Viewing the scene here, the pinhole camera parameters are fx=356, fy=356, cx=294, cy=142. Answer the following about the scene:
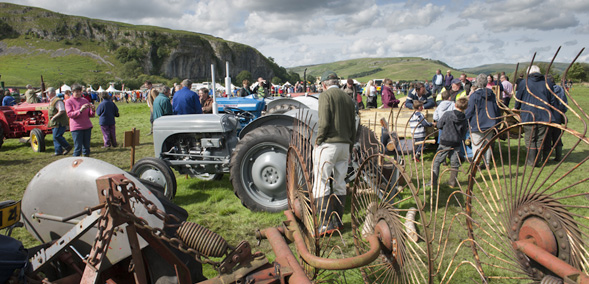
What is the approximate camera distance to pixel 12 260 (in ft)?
6.79

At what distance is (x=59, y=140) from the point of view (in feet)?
30.6

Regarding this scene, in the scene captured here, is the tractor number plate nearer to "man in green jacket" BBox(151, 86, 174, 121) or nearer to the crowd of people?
the crowd of people

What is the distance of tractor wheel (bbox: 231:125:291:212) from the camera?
16.0ft

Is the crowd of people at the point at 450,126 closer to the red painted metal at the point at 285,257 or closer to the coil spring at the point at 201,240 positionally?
the red painted metal at the point at 285,257

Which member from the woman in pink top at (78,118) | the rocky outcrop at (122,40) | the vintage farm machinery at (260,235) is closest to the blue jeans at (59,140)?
the woman in pink top at (78,118)

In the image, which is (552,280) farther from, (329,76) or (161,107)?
(161,107)

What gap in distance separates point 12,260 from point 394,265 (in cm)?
222

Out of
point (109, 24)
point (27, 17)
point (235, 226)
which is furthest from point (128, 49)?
point (235, 226)

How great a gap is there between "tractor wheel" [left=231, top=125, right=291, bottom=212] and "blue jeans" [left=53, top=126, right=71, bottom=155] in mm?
6695

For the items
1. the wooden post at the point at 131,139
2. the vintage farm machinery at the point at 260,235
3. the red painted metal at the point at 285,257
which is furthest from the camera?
the wooden post at the point at 131,139

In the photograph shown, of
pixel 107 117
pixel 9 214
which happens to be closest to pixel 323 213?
pixel 9 214

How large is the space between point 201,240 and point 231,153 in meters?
3.75

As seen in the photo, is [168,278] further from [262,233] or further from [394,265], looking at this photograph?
[394,265]

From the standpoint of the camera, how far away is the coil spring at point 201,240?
6.84ft
